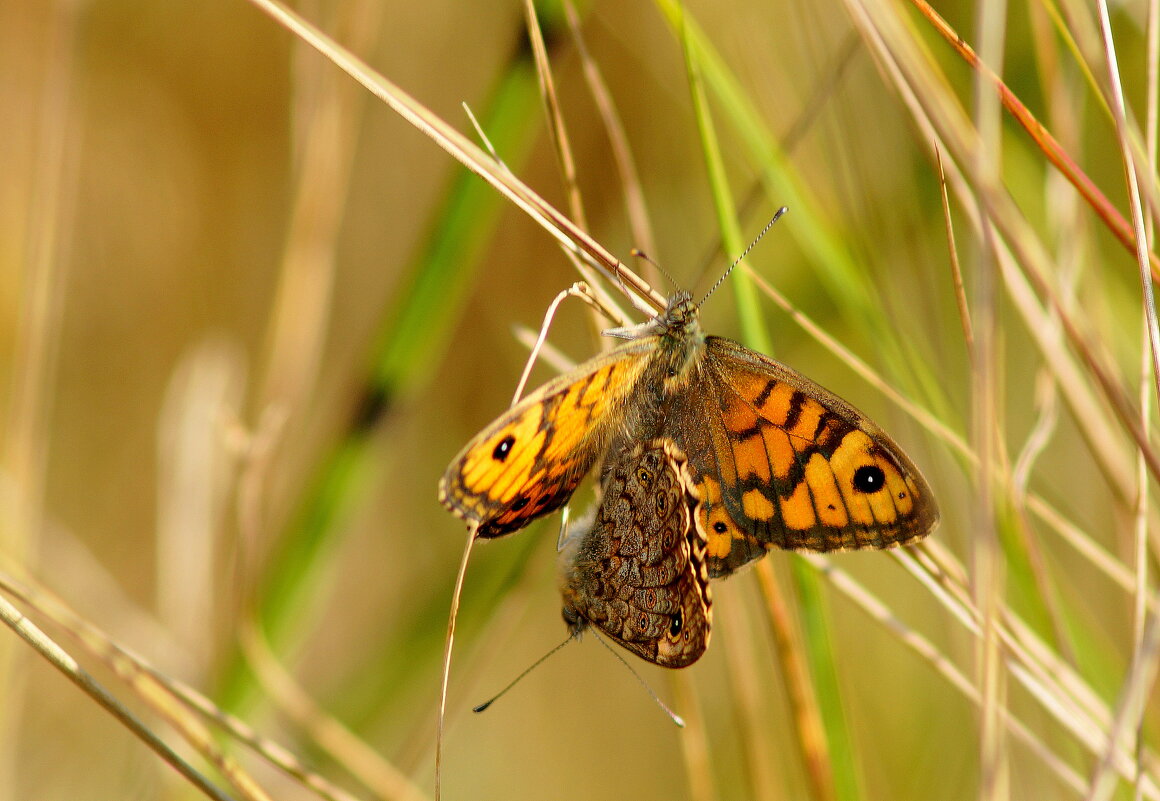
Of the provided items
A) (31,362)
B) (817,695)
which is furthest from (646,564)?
(31,362)

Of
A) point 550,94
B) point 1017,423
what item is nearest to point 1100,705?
point 550,94

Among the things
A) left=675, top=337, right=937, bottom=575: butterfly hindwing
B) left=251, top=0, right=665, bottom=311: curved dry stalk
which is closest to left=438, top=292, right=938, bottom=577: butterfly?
left=675, top=337, right=937, bottom=575: butterfly hindwing

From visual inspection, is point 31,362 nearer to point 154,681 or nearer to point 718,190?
point 154,681

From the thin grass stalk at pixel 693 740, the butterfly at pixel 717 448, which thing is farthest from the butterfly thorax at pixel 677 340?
the thin grass stalk at pixel 693 740

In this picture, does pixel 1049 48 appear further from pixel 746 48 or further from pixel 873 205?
pixel 746 48

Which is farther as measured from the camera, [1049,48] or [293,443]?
[293,443]

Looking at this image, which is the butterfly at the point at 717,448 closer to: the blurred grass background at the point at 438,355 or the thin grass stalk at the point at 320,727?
the blurred grass background at the point at 438,355
